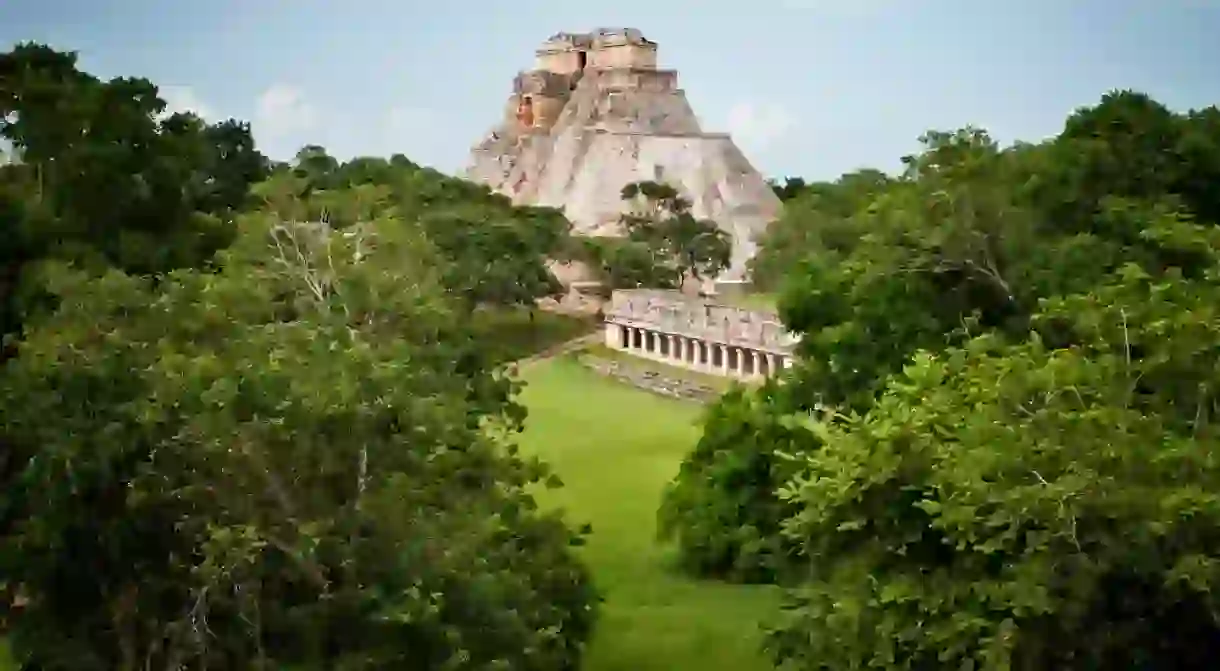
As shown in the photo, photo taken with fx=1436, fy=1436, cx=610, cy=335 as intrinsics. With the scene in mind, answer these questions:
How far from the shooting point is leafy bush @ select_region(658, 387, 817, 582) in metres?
17.7

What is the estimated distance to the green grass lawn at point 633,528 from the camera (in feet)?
49.7

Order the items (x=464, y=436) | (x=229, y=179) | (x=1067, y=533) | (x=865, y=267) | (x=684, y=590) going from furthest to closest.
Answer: (x=229, y=179), (x=684, y=590), (x=865, y=267), (x=464, y=436), (x=1067, y=533)

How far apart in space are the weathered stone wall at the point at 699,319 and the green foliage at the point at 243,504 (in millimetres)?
20188

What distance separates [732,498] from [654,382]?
655 inches

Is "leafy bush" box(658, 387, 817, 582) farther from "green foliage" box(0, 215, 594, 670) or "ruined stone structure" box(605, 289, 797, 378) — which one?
"ruined stone structure" box(605, 289, 797, 378)

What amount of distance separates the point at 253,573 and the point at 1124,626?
631 centimetres

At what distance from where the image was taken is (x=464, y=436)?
11336 mm

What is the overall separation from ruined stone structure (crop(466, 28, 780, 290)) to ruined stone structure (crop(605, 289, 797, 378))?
788 centimetres

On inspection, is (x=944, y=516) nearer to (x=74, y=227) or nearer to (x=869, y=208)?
(x=869, y=208)

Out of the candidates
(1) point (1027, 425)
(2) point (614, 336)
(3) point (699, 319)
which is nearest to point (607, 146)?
(2) point (614, 336)

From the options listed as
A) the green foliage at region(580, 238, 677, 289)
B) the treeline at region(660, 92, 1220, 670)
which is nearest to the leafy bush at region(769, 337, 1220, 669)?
the treeline at region(660, 92, 1220, 670)

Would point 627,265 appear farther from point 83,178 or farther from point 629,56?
point 83,178

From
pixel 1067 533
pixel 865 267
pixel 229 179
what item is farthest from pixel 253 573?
pixel 229 179

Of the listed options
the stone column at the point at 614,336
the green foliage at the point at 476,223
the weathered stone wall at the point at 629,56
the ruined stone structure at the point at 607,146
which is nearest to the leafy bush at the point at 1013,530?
the green foliage at the point at 476,223
